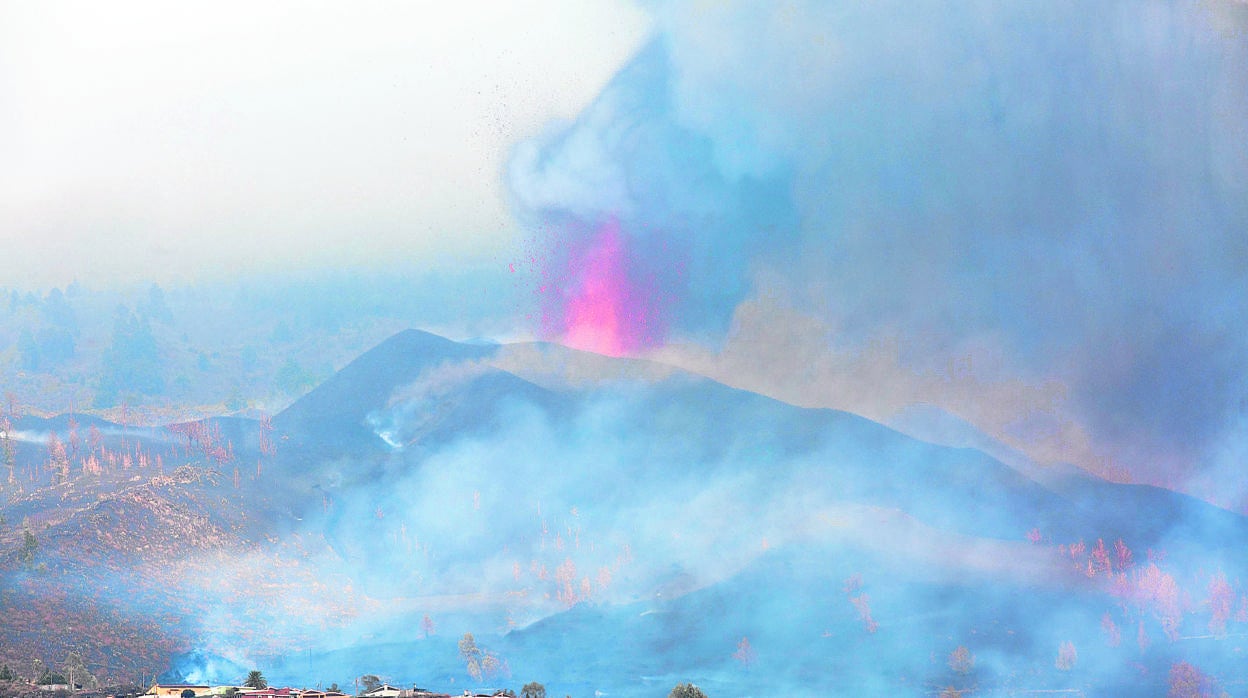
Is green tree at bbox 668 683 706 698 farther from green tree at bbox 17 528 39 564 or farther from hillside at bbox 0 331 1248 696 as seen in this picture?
green tree at bbox 17 528 39 564

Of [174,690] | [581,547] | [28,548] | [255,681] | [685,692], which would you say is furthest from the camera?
A: [581,547]

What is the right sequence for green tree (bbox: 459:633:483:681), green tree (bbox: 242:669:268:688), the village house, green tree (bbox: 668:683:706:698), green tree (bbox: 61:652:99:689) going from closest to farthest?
green tree (bbox: 668:683:706:698) < the village house < green tree (bbox: 61:652:99:689) < green tree (bbox: 242:669:268:688) < green tree (bbox: 459:633:483:681)

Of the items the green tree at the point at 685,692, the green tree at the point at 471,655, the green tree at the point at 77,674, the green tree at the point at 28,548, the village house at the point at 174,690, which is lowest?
the green tree at the point at 685,692

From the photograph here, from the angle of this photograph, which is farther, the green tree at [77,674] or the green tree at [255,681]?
the green tree at [255,681]

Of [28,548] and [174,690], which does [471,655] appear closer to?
[174,690]

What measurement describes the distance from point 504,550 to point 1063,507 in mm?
28704

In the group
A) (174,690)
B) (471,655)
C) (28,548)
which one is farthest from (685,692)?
(28,548)

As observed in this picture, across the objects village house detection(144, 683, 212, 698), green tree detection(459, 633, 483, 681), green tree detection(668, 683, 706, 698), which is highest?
green tree detection(459, 633, 483, 681)

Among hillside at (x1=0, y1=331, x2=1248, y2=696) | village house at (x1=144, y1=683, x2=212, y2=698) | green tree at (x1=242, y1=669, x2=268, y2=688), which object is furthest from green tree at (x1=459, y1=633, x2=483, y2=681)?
village house at (x1=144, y1=683, x2=212, y2=698)

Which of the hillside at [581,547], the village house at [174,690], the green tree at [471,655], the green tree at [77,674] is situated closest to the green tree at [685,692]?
the hillside at [581,547]

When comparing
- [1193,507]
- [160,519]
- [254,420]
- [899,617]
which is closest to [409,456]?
[254,420]

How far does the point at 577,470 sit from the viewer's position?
78.8 metres

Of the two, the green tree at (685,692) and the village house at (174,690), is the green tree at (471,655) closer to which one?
the village house at (174,690)

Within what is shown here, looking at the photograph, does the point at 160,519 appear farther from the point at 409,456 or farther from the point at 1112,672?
the point at 1112,672
